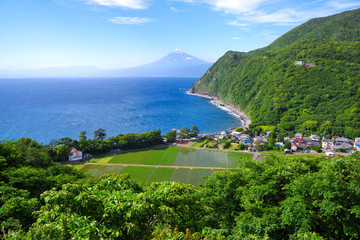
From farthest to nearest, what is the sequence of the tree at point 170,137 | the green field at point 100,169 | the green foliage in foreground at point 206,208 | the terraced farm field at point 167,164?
the tree at point 170,137 → the green field at point 100,169 → the terraced farm field at point 167,164 → the green foliage in foreground at point 206,208

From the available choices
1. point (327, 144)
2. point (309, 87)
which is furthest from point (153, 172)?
point (309, 87)

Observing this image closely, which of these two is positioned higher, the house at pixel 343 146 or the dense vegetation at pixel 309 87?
the dense vegetation at pixel 309 87

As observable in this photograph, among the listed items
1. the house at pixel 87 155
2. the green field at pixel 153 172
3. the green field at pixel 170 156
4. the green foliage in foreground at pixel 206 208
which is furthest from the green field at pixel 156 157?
the green foliage in foreground at pixel 206 208

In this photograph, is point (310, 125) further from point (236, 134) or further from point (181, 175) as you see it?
point (181, 175)

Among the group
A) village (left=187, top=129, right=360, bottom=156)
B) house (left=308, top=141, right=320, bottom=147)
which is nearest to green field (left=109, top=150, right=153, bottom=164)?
village (left=187, top=129, right=360, bottom=156)

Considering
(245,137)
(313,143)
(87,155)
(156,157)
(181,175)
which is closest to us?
(181,175)

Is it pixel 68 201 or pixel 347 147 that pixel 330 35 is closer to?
pixel 347 147

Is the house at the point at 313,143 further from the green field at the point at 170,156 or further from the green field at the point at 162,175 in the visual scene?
the green field at the point at 162,175

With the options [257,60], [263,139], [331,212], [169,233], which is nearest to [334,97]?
[263,139]
